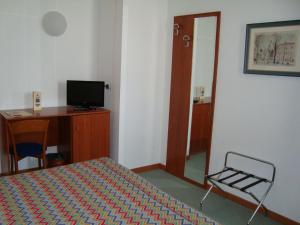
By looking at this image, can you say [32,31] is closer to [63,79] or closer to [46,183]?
[63,79]

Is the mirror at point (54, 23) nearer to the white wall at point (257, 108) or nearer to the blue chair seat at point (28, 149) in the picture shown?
the blue chair seat at point (28, 149)

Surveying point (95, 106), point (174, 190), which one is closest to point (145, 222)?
point (174, 190)

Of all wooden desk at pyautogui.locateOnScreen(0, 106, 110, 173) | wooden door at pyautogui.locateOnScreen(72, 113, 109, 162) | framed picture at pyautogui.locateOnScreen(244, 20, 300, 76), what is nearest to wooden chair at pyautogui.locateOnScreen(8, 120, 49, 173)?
wooden desk at pyautogui.locateOnScreen(0, 106, 110, 173)

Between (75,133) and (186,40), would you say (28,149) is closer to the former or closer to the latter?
(75,133)

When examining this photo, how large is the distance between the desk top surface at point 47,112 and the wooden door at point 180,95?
90 cm

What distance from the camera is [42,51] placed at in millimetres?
3729

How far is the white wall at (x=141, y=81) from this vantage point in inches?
147

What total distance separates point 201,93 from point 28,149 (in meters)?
2.08

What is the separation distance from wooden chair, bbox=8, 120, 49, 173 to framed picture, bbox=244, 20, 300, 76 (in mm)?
2284

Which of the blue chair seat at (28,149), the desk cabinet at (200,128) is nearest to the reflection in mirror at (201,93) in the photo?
the desk cabinet at (200,128)

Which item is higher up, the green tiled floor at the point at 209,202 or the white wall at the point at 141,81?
the white wall at the point at 141,81

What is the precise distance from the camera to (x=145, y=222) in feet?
5.75

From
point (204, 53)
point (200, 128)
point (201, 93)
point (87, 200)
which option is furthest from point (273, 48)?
point (87, 200)

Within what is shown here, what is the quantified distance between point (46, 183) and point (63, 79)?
6.68ft
